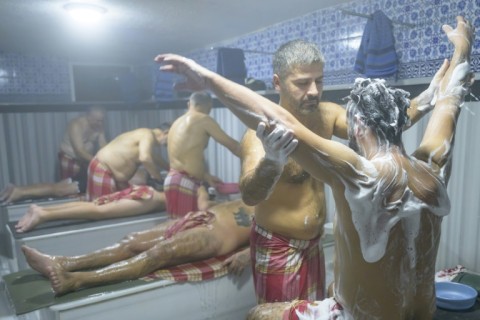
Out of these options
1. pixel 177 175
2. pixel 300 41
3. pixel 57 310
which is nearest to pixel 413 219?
pixel 300 41

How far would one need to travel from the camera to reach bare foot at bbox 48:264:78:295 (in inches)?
88.5

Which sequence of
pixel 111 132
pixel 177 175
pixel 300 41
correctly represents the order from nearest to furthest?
1. pixel 300 41
2. pixel 177 175
3. pixel 111 132

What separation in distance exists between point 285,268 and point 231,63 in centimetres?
275

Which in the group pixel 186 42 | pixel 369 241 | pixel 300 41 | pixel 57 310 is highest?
pixel 186 42

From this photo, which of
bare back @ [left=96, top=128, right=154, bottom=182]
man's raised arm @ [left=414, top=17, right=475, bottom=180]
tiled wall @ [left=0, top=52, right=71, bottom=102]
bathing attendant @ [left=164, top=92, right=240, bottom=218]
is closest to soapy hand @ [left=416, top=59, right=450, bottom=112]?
man's raised arm @ [left=414, top=17, right=475, bottom=180]

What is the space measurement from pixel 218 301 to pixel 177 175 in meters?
1.60

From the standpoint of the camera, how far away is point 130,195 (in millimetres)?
4047

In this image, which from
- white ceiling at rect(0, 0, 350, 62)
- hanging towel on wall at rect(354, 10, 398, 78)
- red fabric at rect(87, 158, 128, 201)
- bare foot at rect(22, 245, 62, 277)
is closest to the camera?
bare foot at rect(22, 245, 62, 277)

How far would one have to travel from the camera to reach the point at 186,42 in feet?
17.1

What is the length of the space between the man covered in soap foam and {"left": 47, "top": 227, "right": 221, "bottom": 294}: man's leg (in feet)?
4.42

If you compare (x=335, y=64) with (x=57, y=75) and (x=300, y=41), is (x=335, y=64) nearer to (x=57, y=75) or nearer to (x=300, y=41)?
(x=300, y=41)

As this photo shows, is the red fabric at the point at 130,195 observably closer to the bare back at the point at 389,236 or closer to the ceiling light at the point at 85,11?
the ceiling light at the point at 85,11

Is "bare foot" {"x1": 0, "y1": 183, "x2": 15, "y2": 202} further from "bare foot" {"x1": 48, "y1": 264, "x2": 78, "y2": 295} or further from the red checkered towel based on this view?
the red checkered towel

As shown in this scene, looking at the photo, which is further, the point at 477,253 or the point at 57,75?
the point at 57,75
